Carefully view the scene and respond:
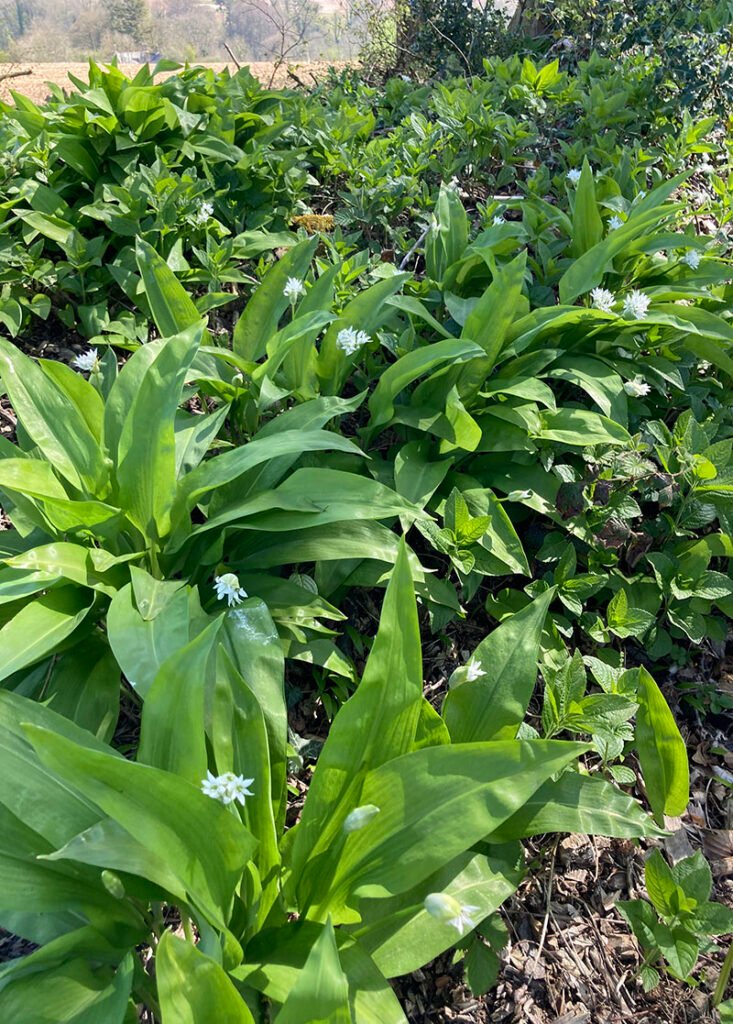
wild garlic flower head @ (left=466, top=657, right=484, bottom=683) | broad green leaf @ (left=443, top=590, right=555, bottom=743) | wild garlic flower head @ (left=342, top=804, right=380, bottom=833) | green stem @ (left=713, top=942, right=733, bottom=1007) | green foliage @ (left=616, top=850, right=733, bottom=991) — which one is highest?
wild garlic flower head @ (left=342, top=804, right=380, bottom=833)

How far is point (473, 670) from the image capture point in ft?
5.16

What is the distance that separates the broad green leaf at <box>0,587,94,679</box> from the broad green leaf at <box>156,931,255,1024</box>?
0.73 m

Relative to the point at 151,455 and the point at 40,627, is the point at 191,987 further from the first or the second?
the point at 151,455

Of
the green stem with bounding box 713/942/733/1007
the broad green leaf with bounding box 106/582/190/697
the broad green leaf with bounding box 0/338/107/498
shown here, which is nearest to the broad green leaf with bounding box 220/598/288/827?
the broad green leaf with bounding box 106/582/190/697

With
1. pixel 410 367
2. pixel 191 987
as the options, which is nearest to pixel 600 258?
pixel 410 367

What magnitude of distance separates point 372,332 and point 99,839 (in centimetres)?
187

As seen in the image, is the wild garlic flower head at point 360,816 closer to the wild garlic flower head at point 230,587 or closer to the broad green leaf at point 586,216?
the wild garlic flower head at point 230,587

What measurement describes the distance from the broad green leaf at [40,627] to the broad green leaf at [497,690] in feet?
3.03

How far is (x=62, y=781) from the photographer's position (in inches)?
53.8

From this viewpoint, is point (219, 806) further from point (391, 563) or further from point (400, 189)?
point (400, 189)

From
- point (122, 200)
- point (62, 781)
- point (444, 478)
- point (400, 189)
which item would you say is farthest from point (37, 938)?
point (400, 189)

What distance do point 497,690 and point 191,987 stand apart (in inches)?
33.3

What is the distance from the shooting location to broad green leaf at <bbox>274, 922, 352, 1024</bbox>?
1.00 m

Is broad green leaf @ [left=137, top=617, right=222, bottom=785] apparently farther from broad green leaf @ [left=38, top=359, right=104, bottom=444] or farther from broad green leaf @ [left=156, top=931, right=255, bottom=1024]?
broad green leaf @ [left=38, top=359, right=104, bottom=444]
